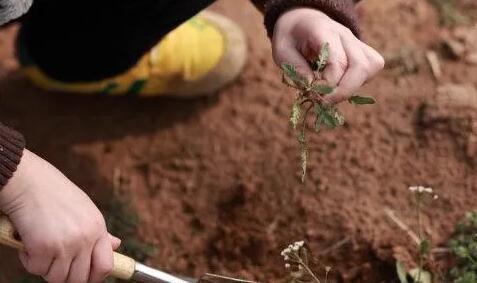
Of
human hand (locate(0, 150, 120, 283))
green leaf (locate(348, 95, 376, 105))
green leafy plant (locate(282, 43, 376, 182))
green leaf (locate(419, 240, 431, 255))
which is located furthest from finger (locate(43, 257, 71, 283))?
A: green leaf (locate(419, 240, 431, 255))

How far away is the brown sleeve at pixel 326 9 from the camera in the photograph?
1208 millimetres

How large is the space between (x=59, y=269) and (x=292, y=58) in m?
0.44

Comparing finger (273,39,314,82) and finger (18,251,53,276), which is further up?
finger (273,39,314,82)

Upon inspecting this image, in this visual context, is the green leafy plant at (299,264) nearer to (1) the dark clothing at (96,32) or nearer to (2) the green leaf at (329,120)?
(2) the green leaf at (329,120)

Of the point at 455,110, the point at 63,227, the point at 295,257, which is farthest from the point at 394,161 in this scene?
the point at 63,227

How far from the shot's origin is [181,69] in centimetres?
170

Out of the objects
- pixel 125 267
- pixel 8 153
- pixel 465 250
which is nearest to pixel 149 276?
pixel 125 267

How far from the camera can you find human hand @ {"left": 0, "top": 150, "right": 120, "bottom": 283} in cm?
105

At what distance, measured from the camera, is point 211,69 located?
5.58ft

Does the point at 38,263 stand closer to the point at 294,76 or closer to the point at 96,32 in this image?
the point at 294,76

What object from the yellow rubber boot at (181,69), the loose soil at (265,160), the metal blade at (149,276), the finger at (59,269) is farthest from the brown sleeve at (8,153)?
the yellow rubber boot at (181,69)

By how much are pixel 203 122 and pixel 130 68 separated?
7.6 inches

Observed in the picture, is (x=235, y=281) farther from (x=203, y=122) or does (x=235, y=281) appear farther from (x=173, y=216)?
(x=203, y=122)

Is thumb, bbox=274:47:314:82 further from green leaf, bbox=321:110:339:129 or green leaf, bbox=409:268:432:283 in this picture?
green leaf, bbox=409:268:432:283
